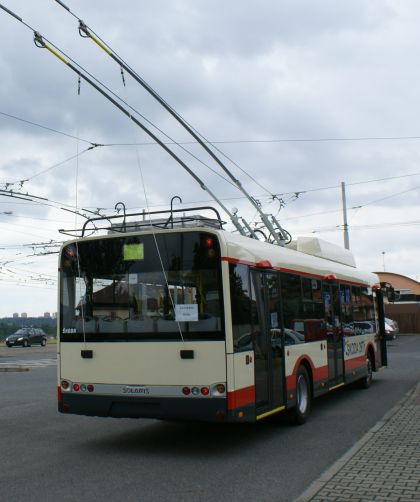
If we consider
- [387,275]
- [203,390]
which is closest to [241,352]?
[203,390]

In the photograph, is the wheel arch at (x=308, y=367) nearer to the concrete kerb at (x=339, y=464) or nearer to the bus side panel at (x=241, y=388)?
the concrete kerb at (x=339, y=464)

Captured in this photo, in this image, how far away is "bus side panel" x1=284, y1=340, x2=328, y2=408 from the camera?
964cm

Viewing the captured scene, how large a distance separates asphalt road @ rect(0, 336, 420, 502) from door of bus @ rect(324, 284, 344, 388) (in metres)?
0.58

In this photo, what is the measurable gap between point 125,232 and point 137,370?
1827 millimetres

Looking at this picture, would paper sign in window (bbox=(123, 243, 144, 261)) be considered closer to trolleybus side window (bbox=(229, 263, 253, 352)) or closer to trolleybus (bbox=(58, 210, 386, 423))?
trolleybus (bbox=(58, 210, 386, 423))

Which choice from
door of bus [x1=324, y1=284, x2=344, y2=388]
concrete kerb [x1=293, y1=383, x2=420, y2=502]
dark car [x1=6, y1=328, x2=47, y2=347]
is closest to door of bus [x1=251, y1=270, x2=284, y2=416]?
concrete kerb [x1=293, y1=383, x2=420, y2=502]

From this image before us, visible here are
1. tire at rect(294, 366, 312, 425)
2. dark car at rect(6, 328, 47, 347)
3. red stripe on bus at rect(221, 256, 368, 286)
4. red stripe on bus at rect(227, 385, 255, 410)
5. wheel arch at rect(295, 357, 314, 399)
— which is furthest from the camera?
dark car at rect(6, 328, 47, 347)

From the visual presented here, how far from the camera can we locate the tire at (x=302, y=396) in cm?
994

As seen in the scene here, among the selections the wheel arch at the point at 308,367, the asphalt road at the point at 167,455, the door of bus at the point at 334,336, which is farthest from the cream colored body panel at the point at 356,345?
the wheel arch at the point at 308,367

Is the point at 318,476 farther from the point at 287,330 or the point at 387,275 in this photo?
the point at 387,275

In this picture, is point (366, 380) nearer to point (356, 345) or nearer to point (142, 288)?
point (356, 345)

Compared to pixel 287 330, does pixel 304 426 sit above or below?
below

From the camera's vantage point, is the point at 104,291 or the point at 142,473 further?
the point at 104,291

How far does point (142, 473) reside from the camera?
707 centimetres
